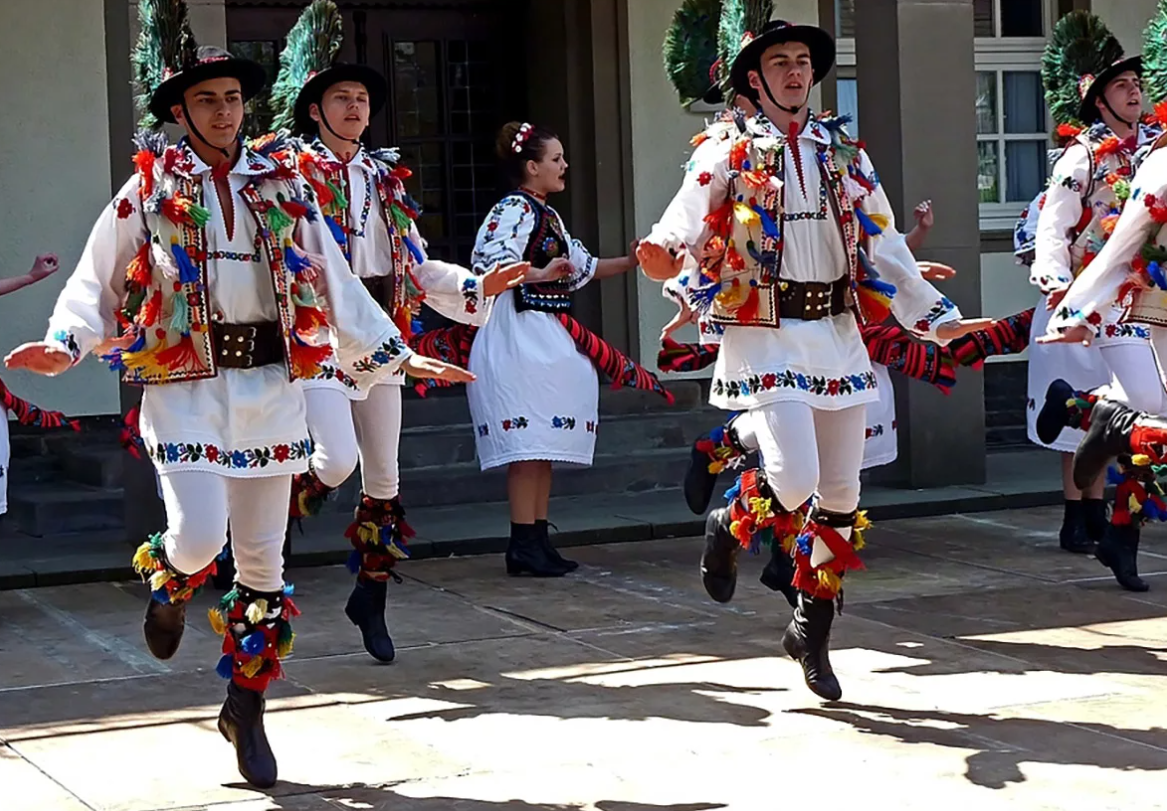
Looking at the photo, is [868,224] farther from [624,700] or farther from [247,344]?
[247,344]

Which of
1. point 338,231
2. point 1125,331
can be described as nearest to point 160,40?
point 338,231

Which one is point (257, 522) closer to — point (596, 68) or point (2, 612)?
point (2, 612)

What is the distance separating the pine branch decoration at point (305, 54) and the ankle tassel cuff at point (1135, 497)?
3528mm

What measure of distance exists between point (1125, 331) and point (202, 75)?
4.12 m

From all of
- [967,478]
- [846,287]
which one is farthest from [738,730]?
[967,478]

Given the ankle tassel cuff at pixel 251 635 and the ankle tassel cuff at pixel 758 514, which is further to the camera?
the ankle tassel cuff at pixel 758 514

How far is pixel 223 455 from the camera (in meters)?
5.33

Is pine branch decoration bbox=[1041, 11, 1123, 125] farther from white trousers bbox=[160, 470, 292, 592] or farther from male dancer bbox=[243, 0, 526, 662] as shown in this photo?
→ white trousers bbox=[160, 470, 292, 592]

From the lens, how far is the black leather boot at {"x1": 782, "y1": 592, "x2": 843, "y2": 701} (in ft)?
20.4

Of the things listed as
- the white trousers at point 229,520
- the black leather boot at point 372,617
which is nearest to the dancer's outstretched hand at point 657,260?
the white trousers at point 229,520

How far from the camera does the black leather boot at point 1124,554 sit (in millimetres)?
8133

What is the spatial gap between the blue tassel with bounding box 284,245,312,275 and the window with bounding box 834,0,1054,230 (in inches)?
353

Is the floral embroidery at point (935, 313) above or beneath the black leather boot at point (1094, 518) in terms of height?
above

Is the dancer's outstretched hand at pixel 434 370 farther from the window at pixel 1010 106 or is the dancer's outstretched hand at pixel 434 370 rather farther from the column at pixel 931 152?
the window at pixel 1010 106
